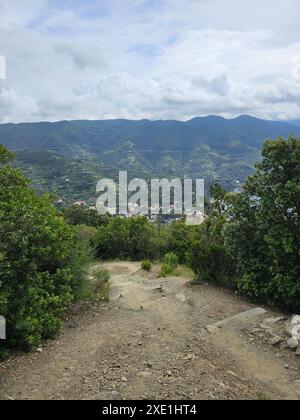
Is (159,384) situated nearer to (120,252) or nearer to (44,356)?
(44,356)

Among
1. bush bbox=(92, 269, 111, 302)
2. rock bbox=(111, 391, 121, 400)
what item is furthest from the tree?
rock bbox=(111, 391, 121, 400)

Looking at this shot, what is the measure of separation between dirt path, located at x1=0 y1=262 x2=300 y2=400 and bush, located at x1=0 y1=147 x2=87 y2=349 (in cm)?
51

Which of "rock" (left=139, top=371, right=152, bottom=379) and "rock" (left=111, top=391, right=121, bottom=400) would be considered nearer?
"rock" (left=111, top=391, right=121, bottom=400)

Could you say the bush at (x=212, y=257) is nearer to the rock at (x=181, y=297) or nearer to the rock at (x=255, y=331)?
the rock at (x=181, y=297)

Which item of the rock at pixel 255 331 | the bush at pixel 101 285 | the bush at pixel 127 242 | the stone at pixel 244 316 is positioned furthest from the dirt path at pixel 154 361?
the bush at pixel 127 242

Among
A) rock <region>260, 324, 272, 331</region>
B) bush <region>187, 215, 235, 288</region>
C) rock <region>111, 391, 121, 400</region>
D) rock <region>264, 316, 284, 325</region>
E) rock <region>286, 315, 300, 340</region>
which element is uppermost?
bush <region>187, 215, 235, 288</region>

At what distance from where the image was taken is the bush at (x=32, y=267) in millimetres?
7371

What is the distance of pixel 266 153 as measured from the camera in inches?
447

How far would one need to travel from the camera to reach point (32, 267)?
791 centimetres

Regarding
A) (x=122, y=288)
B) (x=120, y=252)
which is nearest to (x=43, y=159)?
(x=120, y=252)

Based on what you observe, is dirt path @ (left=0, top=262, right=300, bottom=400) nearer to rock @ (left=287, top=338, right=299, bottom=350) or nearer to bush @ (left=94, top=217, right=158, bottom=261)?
rock @ (left=287, top=338, right=299, bottom=350)

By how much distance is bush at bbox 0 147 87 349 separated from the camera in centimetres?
737

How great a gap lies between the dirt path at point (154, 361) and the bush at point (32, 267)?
1.68 ft

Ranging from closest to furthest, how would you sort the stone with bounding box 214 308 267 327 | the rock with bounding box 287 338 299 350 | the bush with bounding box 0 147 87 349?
the bush with bounding box 0 147 87 349, the rock with bounding box 287 338 299 350, the stone with bounding box 214 308 267 327
